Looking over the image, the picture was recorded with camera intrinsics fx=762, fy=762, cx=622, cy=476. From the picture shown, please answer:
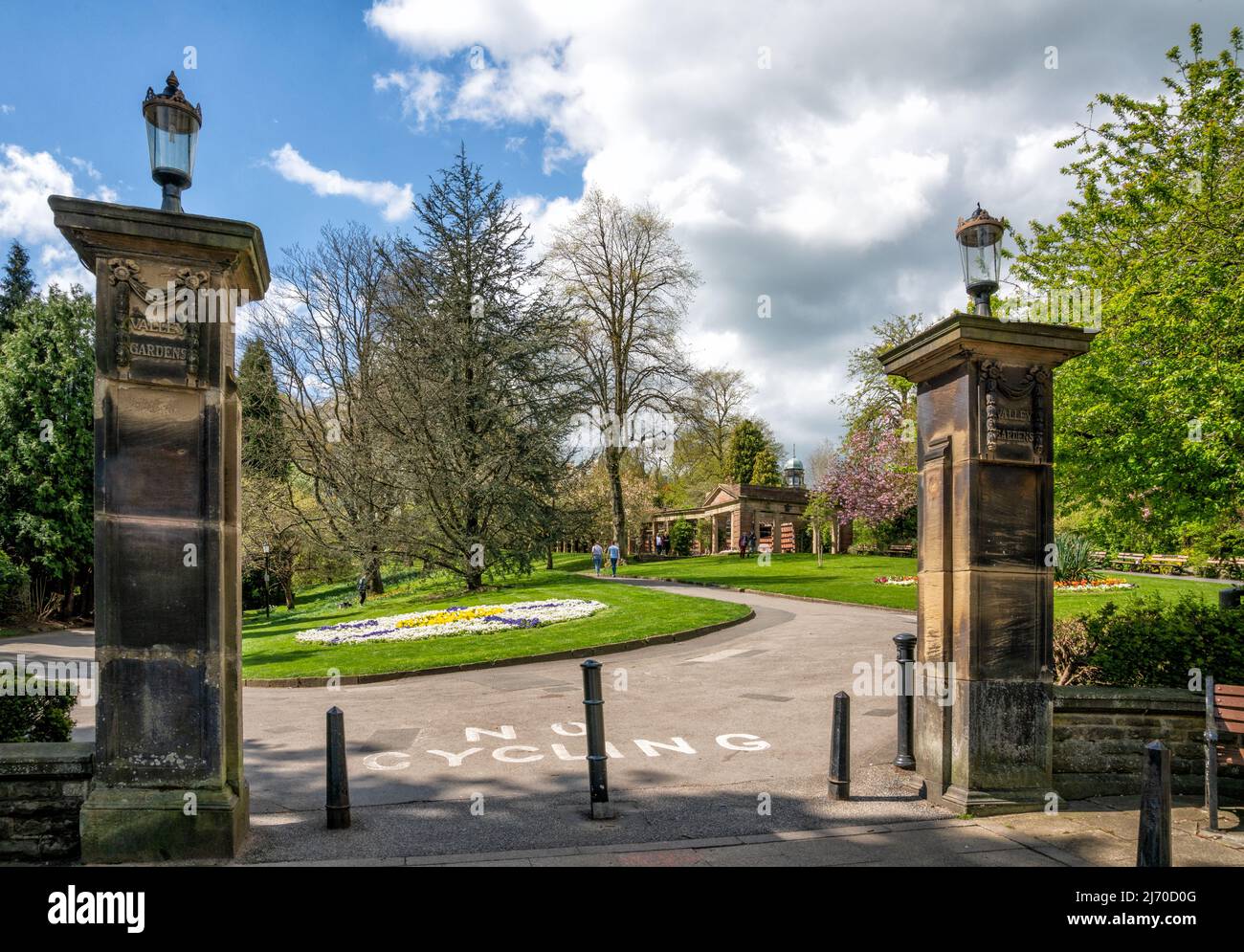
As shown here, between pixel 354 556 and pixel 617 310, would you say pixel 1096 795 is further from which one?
pixel 617 310

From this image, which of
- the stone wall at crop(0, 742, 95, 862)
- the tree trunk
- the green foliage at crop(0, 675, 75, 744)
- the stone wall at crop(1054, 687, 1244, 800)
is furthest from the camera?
the tree trunk

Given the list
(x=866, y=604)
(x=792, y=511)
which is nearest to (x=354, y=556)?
(x=866, y=604)

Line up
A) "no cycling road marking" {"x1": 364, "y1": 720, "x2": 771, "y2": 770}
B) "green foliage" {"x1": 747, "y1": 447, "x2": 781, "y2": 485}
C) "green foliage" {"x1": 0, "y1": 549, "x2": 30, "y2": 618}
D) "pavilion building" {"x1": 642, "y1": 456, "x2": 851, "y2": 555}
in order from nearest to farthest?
"no cycling road marking" {"x1": 364, "y1": 720, "x2": 771, "y2": 770}
"green foliage" {"x1": 0, "y1": 549, "x2": 30, "y2": 618}
"pavilion building" {"x1": 642, "y1": 456, "x2": 851, "y2": 555}
"green foliage" {"x1": 747, "y1": 447, "x2": 781, "y2": 485}

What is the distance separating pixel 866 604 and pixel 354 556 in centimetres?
1874

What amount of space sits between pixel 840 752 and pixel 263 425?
3224 centimetres

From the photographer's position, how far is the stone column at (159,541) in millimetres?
5083

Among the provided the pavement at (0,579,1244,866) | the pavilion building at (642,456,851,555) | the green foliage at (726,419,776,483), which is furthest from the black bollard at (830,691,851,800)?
the green foliage at (726,419,776,483)

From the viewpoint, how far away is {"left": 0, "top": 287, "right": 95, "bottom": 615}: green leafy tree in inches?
1087

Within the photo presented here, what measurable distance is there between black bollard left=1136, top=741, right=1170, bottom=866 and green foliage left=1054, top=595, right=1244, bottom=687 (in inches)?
136

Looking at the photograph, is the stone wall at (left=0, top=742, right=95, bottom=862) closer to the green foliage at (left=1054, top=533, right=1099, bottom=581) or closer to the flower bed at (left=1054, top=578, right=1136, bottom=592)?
the green foliage at (left=1054, top=533, right=1099, bottom=581)

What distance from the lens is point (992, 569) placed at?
21.0ft

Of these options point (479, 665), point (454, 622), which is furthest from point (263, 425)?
point (479, 665)

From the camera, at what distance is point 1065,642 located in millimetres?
9023
